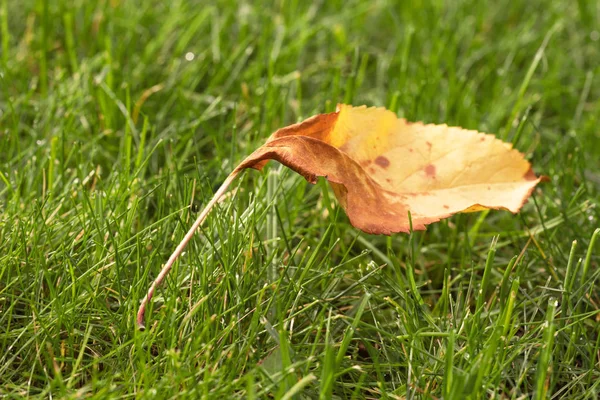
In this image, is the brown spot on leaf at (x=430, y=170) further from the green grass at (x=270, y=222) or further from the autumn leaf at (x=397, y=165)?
the green grass at (x=270, y=222)

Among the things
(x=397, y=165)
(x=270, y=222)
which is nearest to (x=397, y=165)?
(x=397, y=165)

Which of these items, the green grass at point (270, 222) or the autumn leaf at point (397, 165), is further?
the autumn leaf at point (397, 165)

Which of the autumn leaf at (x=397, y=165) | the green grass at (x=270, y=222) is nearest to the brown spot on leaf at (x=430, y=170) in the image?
the autumn leaf at (x=397, y=165)

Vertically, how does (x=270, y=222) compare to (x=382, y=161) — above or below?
below

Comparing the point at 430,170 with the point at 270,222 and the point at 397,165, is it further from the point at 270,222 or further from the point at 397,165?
the point at 270,222

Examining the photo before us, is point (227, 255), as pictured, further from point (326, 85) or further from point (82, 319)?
point (326, 85)

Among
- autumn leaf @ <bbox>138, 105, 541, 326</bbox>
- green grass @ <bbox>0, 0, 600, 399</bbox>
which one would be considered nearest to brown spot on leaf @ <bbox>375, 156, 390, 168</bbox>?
autumn leaf @ <bbox>138, 105, 541, 326</bbox>
